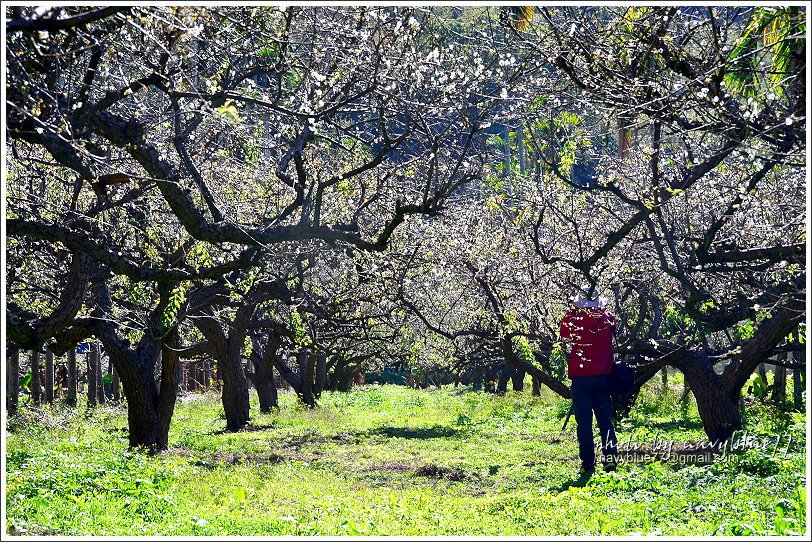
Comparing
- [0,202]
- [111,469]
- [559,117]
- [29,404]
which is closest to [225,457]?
[111,469]

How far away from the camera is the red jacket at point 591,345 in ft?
37.6

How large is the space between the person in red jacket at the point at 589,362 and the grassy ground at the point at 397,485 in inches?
29.4

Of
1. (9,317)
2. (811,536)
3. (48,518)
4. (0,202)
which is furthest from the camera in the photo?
(9,317)

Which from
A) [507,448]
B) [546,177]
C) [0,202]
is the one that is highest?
[546,177]

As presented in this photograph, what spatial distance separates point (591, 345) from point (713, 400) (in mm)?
2493

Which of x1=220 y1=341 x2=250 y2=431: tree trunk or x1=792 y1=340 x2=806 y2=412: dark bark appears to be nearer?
x1=792 y1=340 x2=806 y2=412: dark bark

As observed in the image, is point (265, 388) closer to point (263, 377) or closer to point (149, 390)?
point (263, 377)

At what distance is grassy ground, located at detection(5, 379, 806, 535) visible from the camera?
791cm

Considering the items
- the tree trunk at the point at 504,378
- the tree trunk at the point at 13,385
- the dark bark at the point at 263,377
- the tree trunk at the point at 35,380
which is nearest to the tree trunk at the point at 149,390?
the tree trunk at the point at 13,385

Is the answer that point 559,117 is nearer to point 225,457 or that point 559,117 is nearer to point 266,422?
point 225,457

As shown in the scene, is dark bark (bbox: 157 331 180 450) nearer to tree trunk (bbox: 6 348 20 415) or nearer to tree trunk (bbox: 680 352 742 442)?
tree trunk (bbox: 680 352 742 442)

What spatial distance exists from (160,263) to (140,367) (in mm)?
3547

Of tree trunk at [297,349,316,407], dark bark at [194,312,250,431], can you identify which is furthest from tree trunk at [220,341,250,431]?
tree trunk at [297,349,316,407]

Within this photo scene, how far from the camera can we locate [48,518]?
8031 mm
